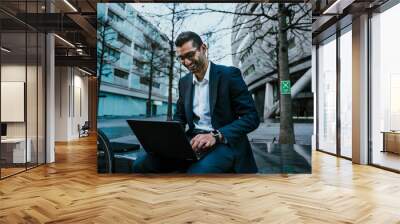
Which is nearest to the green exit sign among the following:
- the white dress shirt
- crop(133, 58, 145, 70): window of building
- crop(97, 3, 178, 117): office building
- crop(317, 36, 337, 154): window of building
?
the white dress shirt

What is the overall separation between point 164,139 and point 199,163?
0.73m

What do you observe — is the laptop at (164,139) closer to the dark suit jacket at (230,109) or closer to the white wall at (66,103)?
the dark suit jacket at (230,109)

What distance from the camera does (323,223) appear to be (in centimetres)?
386

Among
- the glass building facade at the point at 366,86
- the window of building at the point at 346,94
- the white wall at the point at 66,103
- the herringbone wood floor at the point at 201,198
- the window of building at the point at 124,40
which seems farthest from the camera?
the white wall at the point at 66,103

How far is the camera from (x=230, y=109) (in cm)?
648

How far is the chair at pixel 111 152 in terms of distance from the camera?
6684 millimetres

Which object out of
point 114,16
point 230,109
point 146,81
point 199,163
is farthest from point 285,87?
A: point 114,16

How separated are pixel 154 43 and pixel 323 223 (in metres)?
4.19

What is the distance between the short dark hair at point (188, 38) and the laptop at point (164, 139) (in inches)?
55.9

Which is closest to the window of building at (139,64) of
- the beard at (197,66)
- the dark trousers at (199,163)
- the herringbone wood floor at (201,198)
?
the beard at (197,66)

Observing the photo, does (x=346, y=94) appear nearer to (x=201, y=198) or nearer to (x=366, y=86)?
(x=366, y=86)

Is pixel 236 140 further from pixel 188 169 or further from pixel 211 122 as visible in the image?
pixel 188 169

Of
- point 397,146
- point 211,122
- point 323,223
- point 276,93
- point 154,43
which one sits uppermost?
point 154,43

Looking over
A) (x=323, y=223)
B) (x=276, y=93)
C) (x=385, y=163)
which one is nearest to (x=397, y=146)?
(x=385, y=163)
